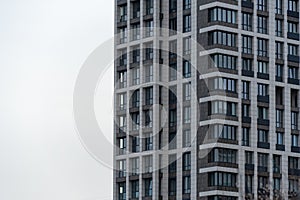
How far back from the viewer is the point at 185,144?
132 m

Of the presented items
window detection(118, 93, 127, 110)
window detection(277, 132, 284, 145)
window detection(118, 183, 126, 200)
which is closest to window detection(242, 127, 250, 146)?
window detection(277, 132, 284, 145)

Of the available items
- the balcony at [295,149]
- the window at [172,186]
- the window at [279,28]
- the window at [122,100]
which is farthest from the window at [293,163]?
the window at [122,100]

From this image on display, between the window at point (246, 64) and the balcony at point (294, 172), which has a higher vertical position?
the window at point (246, 64)

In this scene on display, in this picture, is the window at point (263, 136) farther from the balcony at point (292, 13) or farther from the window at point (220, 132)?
the balcony at point (292, 13)

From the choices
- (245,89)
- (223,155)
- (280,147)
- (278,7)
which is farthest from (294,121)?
(278,7)

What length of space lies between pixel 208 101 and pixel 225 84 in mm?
2625

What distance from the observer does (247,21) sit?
435 ft

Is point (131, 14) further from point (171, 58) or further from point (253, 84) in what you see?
point (253, 84)

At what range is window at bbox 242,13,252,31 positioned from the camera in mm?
132000

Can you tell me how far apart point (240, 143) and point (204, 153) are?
438 centimetres

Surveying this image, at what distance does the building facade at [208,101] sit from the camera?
129m

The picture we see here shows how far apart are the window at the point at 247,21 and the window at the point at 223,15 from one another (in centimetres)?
122

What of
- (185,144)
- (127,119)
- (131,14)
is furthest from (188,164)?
(131,14)

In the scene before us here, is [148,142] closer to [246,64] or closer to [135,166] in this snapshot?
[135,166]
